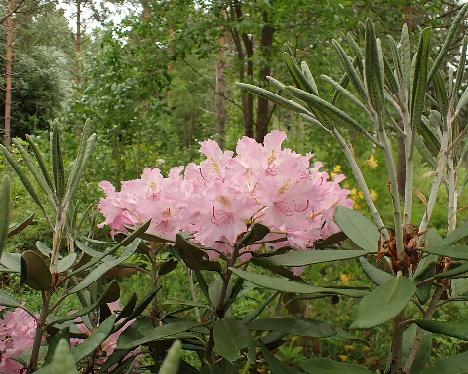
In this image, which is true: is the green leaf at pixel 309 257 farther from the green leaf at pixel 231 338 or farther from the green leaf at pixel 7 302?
the green leaf at pixel 7 302

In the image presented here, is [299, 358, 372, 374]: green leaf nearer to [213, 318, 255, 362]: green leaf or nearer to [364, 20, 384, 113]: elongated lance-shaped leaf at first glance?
[213, 318, 255, 362]: green leaf

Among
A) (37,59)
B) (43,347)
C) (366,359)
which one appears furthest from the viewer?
(37,59)

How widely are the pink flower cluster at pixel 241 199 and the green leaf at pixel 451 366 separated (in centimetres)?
26

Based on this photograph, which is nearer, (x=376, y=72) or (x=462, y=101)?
(x=376, y=72)

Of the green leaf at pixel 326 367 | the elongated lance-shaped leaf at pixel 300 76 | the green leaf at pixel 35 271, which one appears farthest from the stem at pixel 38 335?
the elongated lance-shaped leaf at pixel 300 76

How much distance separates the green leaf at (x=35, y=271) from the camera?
2.23 feet

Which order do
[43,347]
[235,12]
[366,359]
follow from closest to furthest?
[43,347], [366,359], [235,12]

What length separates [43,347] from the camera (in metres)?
0.92

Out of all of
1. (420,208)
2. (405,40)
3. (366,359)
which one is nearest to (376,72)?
(405,40)

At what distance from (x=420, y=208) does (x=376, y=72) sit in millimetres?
3450

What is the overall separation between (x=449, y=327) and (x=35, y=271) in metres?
0.56

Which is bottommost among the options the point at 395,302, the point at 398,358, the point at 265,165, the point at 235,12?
the point at 398,358

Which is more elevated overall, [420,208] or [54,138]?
[54,138]

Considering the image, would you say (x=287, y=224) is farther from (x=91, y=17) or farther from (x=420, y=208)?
(x=91, y=17)
